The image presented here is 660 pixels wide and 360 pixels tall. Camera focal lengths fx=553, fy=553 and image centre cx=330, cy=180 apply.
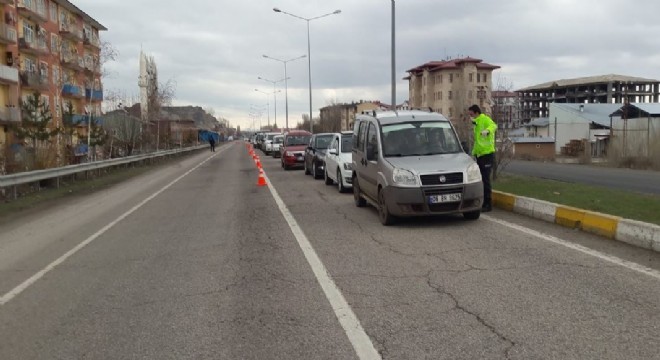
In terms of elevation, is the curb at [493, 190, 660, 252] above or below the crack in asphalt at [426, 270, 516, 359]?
above

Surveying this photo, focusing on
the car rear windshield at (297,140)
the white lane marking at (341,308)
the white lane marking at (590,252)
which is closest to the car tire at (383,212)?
the white lane marking at (341,308)

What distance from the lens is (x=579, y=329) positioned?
4355 millimetres

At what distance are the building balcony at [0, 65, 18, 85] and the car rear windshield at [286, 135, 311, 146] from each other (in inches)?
Answer: 974

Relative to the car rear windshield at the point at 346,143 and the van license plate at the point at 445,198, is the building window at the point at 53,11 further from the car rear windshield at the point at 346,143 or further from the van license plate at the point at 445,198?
the van license plate at the point at 445,198

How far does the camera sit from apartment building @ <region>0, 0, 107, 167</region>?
38250mm

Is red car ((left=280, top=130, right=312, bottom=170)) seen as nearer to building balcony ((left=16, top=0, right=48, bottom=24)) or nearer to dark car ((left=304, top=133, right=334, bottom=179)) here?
dark car ((left=304, top=133, right=334, bottom=179))

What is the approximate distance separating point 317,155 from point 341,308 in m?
15.1

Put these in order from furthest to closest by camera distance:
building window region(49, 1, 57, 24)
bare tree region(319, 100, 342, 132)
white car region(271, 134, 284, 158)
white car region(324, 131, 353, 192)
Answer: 1. bare tree region(319, 100, 342, 132)
2. building window region(49, 1, 57, 24)
3. white car region(271, 134, 284, 158)
4. white car region(324, 131, 353, 192)

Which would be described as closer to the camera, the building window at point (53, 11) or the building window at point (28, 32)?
the building window at point (28, 32)

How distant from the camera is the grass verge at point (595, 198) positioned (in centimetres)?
893

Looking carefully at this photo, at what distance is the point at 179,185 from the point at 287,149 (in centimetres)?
788

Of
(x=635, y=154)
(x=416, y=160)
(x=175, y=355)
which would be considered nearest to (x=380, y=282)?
(x=175, y=355)

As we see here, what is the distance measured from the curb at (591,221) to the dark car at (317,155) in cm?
962

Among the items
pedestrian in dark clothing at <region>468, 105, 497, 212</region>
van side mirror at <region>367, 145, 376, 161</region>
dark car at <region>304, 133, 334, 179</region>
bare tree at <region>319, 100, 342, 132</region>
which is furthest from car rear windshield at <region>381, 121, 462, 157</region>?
bare tree at <region>319, 100, 342, 132</region>
